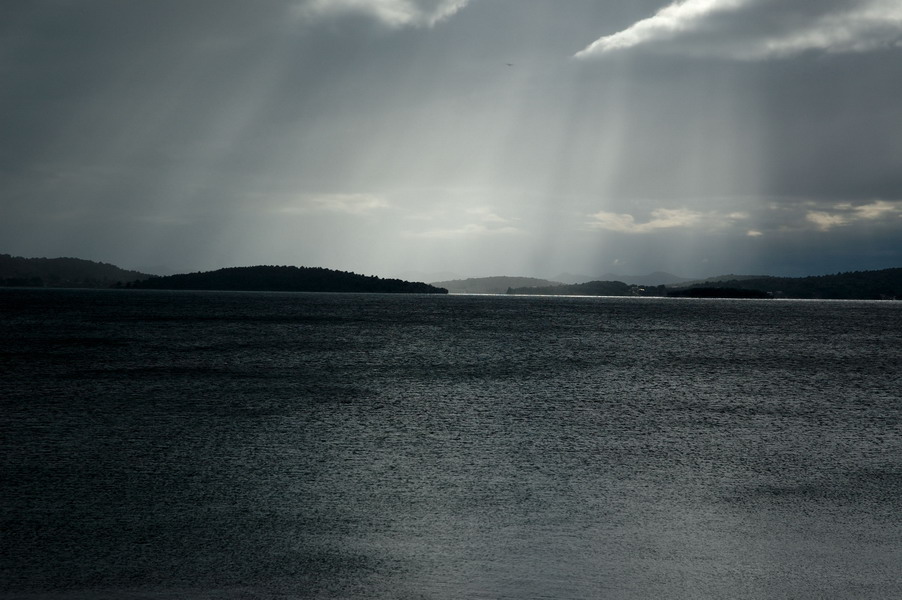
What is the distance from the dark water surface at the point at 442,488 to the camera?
11.6m

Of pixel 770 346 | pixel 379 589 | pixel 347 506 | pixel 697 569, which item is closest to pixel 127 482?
pixel 347 506

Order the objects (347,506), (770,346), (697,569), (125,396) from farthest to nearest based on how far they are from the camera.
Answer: (770,346), (125,396), (347,506), (697,569)

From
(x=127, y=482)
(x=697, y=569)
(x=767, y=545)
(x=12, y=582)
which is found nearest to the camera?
(x=12, y=582)

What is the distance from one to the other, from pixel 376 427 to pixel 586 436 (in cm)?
746

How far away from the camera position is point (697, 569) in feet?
39.7

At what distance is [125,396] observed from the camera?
3356 cm

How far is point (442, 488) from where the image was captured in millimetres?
17562

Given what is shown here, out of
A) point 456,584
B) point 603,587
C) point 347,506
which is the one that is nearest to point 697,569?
point 603,587

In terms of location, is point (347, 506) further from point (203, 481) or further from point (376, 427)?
point (376, 427)

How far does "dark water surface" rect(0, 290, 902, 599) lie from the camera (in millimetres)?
11609

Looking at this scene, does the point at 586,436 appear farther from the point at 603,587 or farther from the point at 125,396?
the point at 125,396

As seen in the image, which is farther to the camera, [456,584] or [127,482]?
[127,482]

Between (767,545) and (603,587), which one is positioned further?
(767,545)

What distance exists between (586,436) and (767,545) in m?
12.0
